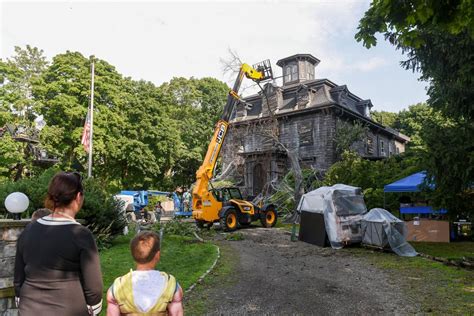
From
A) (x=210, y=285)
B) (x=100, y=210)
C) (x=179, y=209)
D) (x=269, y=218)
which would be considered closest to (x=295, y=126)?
(x=179, y=209)

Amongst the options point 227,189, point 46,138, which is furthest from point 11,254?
point 46,138

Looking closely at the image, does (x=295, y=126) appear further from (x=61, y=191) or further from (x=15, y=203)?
(x=61, y=191)

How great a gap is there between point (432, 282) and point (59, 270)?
7626 millimetres

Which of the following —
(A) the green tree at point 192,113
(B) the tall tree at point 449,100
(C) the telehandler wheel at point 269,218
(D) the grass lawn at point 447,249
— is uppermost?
(A) the green tree at point 192,113

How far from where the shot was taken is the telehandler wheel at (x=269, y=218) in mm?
18188

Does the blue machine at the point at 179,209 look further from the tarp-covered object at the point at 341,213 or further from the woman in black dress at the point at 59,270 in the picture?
the woman in black dress at the point at 59,270

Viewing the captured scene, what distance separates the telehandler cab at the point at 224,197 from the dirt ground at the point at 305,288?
5356mm

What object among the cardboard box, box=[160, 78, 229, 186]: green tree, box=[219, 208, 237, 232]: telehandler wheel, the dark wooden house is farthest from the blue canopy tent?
box=[160, 78, 229, 186]: green tree

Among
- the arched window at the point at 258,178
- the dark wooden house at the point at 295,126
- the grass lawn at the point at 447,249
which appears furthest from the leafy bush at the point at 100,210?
the arched window at the point at 258,178

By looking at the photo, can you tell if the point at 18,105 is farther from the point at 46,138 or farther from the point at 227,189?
the point at 227,189

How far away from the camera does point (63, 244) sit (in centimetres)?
252

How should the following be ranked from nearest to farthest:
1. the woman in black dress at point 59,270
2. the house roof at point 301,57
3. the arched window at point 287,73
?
1. the woman in black dress at point 59,270
2. the house roof at point 301,57
3. the arched window at point 287,73

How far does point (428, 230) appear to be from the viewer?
1388cm

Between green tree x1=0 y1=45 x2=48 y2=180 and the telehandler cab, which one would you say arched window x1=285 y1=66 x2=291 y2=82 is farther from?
green tree x1=0 y1=45 x2=48 y2=180
